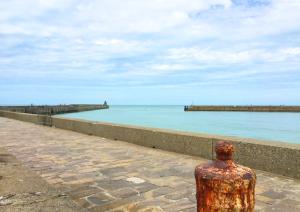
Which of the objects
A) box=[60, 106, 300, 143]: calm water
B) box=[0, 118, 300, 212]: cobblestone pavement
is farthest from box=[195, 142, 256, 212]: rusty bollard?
box=[60, 106, 300, 143]: calm water

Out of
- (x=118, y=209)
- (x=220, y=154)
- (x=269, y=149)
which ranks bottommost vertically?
(x=118, y=209)

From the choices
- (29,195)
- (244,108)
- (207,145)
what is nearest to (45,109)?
(244,108)

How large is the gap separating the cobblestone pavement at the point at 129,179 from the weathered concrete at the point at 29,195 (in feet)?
0.60

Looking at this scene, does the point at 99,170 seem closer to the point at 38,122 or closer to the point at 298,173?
the point at 298,173

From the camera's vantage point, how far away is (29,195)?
193 inches

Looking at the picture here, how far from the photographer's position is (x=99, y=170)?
21.5ft

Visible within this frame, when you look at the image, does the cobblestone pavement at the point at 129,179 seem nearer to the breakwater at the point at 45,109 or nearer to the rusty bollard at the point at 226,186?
the rusty bollard at the point at 226,186

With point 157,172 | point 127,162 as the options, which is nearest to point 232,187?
point 157,172

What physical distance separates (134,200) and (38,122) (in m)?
15.7

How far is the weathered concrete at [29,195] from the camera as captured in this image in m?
4.36

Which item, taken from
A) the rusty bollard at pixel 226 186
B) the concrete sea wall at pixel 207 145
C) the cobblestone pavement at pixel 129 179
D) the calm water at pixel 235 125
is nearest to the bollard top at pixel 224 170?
the rusty bollard at pixel 226 186

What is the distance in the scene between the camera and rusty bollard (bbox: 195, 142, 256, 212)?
208 cm

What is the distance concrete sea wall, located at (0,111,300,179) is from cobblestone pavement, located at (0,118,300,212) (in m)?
0.20

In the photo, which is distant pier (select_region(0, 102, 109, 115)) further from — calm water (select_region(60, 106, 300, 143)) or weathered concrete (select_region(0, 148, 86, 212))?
weathered concrete (select_region(0, 148, 86, 212))
